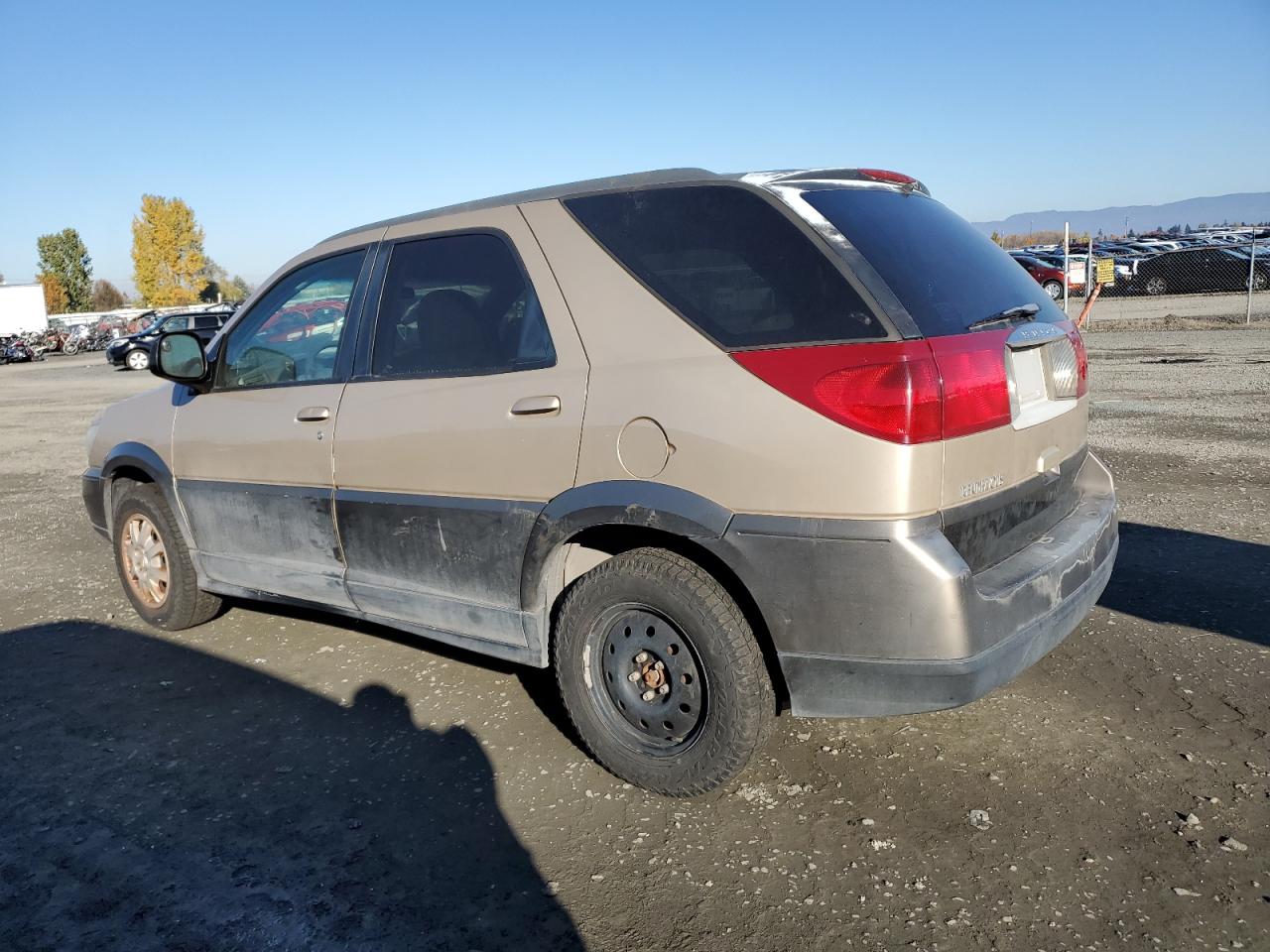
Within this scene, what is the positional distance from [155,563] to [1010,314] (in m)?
4.30

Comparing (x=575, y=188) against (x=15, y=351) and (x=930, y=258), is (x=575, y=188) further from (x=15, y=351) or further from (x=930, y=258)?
(x=15, y=351)

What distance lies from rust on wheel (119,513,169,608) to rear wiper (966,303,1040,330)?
407 centimetres

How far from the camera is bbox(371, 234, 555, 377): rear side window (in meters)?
3.58

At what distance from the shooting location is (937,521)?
282 centimetres

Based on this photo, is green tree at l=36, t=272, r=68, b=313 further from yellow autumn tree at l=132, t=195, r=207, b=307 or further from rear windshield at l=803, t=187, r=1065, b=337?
rear windshield at l=803, t=187, r=1065, b=337

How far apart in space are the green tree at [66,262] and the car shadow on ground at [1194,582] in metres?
107

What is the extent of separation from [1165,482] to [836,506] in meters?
5.62

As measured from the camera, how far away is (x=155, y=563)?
5.27 meters

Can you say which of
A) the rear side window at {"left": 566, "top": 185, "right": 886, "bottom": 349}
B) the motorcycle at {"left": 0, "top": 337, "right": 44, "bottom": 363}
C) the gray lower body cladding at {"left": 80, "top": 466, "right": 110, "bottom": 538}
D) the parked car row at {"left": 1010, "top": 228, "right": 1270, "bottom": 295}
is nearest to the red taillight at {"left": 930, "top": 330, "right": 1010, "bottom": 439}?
the rear side window at {"left": 566, "top": 185, "right": 886, "bottom": 349}

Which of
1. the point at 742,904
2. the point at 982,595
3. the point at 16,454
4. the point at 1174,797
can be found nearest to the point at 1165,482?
the point at 1174,797

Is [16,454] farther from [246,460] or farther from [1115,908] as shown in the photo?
[1115,908]

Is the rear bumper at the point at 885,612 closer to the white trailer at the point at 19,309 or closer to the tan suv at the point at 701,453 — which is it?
the tan suv at the point at 701,453

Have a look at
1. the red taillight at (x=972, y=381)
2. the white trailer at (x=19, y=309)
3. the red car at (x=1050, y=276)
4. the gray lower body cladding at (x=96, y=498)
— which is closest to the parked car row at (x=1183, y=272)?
the red car at (x=1050, y=276)

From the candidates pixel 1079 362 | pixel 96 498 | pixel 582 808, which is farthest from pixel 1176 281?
pixel 582 808
